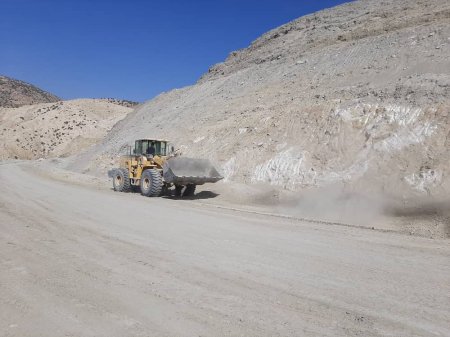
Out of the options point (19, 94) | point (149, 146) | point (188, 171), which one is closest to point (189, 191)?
point (188, 171)

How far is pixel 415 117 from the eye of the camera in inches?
583

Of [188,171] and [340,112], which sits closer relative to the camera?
[188,171]

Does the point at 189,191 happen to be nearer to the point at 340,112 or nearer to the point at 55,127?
the point at 340,112

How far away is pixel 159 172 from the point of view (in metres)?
17.1

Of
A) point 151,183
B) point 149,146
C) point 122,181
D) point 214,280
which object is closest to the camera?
point 214,280

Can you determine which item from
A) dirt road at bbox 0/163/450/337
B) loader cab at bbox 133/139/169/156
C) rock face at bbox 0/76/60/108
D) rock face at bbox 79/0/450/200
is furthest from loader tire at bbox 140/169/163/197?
rock face at bbox 0/76/60/108

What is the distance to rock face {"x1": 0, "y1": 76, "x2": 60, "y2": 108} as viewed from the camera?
91419 millimetres

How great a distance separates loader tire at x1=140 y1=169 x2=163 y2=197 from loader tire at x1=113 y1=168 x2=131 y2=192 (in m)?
1.51

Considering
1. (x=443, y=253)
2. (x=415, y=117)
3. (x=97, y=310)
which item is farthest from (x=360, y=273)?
(x=415, y=117)

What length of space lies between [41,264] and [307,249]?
15.1 feet

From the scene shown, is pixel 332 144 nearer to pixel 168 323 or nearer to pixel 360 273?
pixel 360 273

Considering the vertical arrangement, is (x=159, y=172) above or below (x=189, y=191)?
above

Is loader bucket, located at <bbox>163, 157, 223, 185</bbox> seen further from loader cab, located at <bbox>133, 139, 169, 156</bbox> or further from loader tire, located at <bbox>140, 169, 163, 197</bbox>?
loader cab, located at <bbox>133, 139, 169, 156</bbox>

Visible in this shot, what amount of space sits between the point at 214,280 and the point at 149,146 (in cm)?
1295
